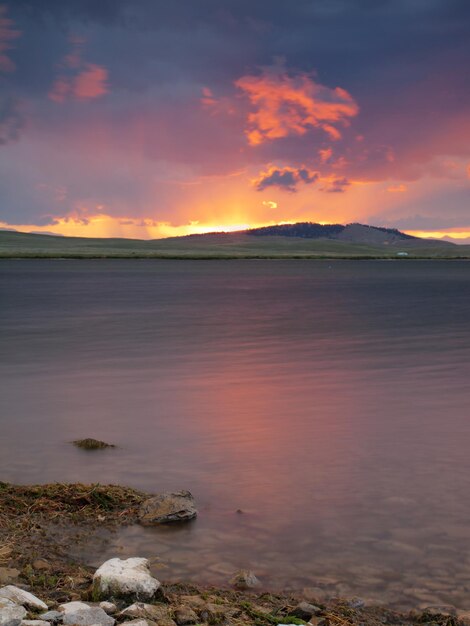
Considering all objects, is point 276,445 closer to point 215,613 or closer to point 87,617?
point 215,613

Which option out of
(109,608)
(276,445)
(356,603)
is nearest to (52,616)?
(109,608)

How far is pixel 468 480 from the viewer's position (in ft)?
35.0

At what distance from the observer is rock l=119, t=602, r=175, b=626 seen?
6.02 metres

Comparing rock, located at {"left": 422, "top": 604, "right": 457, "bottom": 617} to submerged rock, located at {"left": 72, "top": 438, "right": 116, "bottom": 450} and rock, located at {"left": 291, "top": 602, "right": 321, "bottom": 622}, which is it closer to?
rock, located at {"left": 291, "top": 602, "right": 321, "bottom": 622}

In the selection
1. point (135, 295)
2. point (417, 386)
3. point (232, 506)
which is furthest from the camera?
point (135, 295)

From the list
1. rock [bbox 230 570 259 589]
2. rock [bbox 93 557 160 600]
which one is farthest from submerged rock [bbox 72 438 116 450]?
rock [bbox 93 557 160 600]

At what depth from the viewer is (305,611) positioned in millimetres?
6605

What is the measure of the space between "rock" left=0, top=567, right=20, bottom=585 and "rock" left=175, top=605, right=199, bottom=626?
170cm

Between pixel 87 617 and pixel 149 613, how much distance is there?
55 centimetres

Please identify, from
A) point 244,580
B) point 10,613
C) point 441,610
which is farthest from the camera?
point 244,580

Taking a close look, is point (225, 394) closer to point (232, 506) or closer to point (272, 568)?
point (232, 506)

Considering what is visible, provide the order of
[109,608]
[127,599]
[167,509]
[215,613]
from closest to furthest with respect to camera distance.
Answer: [109,608] → [215,613] → [127,599] → [167,509]

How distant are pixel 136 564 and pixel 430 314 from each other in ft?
130

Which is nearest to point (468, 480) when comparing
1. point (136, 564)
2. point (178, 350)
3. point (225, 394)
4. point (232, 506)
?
point (232, 506)
